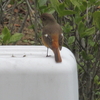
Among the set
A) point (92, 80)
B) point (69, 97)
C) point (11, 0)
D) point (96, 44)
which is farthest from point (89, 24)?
point (69, 97)

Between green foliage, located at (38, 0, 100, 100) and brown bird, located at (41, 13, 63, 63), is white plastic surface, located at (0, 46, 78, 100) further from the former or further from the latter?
green foliage, located at (38, 0, 100, 100)

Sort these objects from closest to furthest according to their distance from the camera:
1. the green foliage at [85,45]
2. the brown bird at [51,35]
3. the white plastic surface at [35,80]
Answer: the white plastic surface at [35,80], the brown bird at [51,35], the green foliage at [85,45]

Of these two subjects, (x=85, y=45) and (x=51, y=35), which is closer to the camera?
Answer: (x=51, y=35)

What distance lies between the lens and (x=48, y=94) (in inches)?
76.2

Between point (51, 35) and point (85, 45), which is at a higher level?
point (51, 35)

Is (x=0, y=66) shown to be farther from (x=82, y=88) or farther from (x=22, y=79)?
(x=82, y=88)

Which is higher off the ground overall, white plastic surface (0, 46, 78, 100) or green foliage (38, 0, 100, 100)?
white plastic surface (0, 46, 78, 100)

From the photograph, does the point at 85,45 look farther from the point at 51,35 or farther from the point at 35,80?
the point at 35,80

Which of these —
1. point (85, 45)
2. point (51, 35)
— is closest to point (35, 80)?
point (51, 35)

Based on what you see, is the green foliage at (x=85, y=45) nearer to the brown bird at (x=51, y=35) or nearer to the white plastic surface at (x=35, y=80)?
the brown bird at (x=51, y=35)

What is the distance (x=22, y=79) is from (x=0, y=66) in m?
0.14

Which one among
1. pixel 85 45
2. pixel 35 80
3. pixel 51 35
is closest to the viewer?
pixel 35 80

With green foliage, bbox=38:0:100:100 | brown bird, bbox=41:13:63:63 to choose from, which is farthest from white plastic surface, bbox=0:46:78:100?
green foliage, bbox=38:0:100:100

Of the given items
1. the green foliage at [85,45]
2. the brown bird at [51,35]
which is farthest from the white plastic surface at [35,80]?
the green foliage at [85,45]
